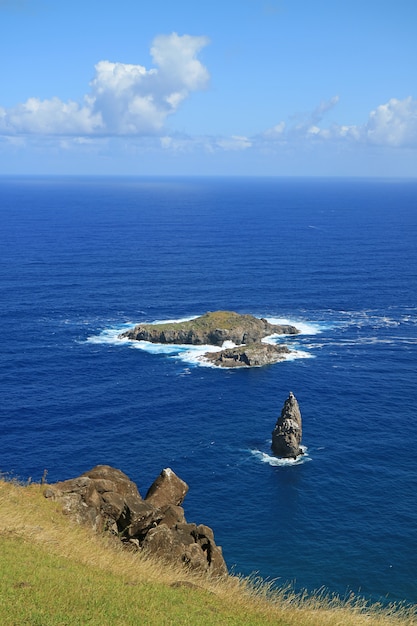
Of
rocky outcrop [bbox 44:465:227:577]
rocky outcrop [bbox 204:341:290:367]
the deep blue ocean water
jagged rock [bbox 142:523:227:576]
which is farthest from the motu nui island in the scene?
jagged rock [bbox 142:523:227:576]

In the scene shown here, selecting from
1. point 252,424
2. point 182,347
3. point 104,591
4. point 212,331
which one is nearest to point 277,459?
point 252,424

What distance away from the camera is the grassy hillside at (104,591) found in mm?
24359

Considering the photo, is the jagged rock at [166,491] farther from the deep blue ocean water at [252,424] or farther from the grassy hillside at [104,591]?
the deep blue ocean water at [252,424]

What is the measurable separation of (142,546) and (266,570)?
121 feet

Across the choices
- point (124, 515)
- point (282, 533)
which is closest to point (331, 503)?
point (282, 533)

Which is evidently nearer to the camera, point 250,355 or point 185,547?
point 185,547

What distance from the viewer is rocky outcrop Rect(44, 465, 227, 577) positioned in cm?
3603

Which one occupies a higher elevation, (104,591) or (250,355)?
(104,591)

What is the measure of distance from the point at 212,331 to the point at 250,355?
567 inches

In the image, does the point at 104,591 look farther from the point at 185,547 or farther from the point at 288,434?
the point at 288,434

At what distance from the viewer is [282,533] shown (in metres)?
77.4

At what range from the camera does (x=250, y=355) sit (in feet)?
446

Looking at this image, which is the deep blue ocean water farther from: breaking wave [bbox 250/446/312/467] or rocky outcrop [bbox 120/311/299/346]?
rocky outcrop [bbox 120/311/299/346]

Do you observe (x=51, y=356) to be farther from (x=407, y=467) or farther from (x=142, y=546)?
(x=142, y=546)
